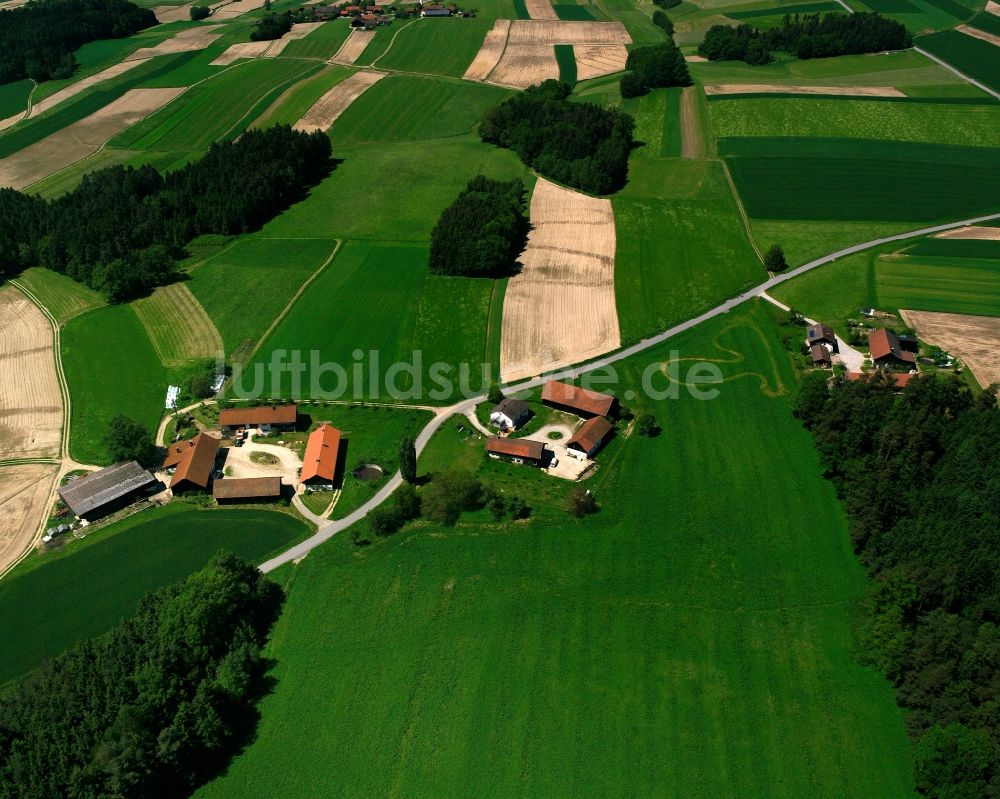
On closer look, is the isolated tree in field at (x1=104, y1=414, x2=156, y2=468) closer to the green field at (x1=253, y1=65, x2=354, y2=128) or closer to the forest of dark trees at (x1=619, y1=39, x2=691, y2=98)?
the green field at (x1=253, y1=65, x2=354, y2=128)

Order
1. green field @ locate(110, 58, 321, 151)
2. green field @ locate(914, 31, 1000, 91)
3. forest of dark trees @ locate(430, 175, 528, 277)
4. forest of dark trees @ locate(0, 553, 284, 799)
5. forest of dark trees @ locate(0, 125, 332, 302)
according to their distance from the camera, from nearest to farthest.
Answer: forest of dark trees @ locate(0, 553, 284, 799) → forest of dark trees @ locate(430, 175, 528, 277) → forest of dark trees @ locate(0, 125, 332, 302) → green field @ locate(110, 58, 321, 151) → green field @ locate(914, 31, 1000, 91)

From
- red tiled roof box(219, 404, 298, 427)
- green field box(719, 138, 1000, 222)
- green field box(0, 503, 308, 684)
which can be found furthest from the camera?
green field box(719, 138, 1000, 222)

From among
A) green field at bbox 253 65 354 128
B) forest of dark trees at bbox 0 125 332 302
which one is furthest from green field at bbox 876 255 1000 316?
green field at bbox 253 65 354 128

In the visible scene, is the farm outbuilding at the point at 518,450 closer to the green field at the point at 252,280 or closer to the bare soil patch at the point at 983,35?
the green field at the point at 252,280

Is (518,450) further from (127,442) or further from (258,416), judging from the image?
(127,442)

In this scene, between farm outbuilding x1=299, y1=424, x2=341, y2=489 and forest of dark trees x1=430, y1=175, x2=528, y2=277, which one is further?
forest of dark trees x1=430, y1=175, x2=528, y2=277

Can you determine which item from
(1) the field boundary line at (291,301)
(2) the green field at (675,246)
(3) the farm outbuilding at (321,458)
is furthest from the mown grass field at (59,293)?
(2) the green field at (675,246)
